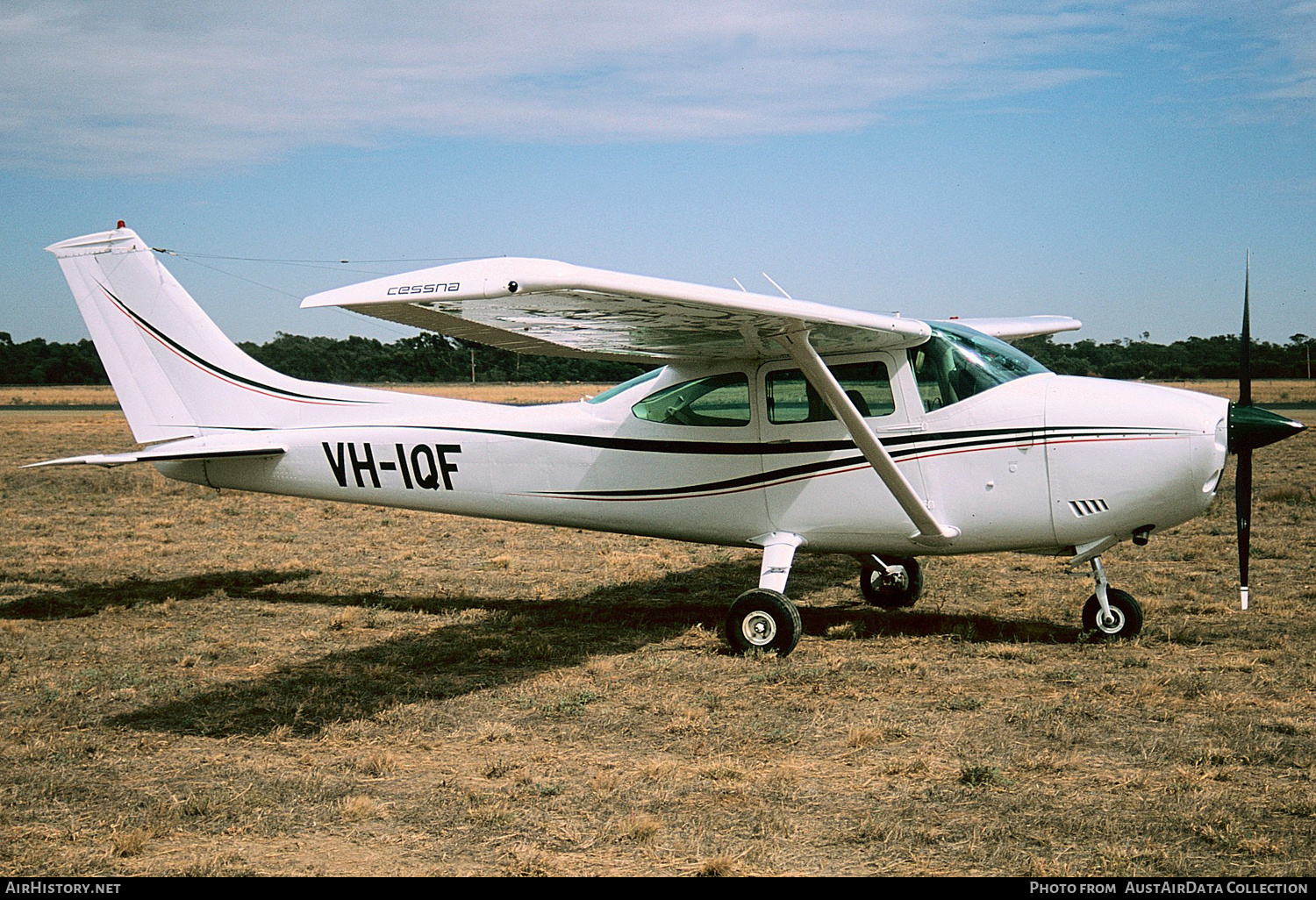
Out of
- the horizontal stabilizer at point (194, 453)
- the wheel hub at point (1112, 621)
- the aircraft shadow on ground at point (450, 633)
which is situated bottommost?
the aircraft shadow on ground at point (450, 633)

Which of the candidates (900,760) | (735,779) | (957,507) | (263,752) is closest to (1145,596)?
(957,507)

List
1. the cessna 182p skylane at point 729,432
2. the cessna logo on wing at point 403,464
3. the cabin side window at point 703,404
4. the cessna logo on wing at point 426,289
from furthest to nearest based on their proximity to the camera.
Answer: the cessna logo on wing at point 403,464
the cabin side window at point 703,404
the cessna 182p skylane at point 729,432
the cessna logo on wing at point 426,289

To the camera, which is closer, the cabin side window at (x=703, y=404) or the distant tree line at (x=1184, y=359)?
the cabin side window at (x=703, y=404)

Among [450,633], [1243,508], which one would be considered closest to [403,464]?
[450,633]

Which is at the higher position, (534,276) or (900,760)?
(534,276)

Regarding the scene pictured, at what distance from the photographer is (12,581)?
35.2 feet

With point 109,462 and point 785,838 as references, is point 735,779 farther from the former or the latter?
point 109,462

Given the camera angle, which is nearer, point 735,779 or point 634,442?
point 735,779

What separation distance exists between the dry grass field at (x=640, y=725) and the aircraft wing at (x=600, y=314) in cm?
237

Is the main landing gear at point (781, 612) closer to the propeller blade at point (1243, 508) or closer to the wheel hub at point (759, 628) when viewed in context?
the wheel hub at point (759, 628)

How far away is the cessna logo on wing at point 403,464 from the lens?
9.07 metres

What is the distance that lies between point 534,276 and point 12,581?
8.59 metres

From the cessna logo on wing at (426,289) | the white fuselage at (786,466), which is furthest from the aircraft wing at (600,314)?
the white fuselage at (786,466)

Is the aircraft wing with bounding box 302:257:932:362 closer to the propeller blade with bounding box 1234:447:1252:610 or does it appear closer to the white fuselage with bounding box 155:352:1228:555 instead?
the white fuselage with bounding box 155:352:1228:555
